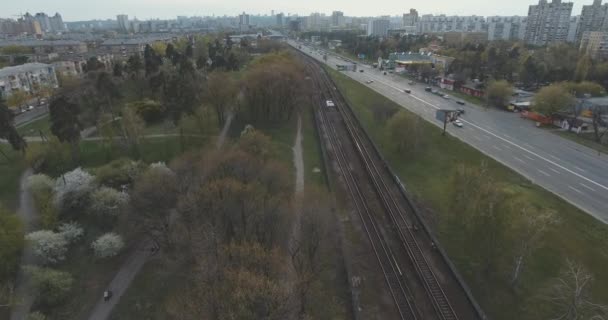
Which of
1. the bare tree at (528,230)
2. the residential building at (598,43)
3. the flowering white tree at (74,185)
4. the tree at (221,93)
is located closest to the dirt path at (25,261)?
the flowering white tree at (74,185)

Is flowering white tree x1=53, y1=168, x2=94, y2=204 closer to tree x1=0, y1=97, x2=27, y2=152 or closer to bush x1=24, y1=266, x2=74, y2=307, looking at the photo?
bush x1=24, y1=266, x2=74, y2=307

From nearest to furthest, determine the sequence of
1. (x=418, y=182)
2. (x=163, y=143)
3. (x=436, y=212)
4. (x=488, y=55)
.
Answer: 1. (x=436, y=212)
2. (x=418, y=182)
3. (x=163, y=143)
4. (x=488, y=55)

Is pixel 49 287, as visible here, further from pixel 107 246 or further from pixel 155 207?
pixel 155 207

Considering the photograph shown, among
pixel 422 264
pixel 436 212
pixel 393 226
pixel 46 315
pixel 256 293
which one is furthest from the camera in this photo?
pixel 436 212

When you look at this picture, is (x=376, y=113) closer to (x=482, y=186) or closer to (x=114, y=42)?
(x=482, y=186)

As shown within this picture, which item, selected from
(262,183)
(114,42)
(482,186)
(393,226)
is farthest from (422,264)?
(114,42)

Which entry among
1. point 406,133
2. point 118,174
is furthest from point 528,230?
point 118,174

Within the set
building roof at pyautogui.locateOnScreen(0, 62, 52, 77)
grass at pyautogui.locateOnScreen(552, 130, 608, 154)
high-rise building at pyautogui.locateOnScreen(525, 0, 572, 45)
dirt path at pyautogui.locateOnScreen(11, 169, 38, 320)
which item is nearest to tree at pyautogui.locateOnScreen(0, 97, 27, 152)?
dirt path at pyautogui.locateOnScreen(11, 169, 38, 320)

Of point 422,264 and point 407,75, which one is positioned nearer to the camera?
point 422,264
